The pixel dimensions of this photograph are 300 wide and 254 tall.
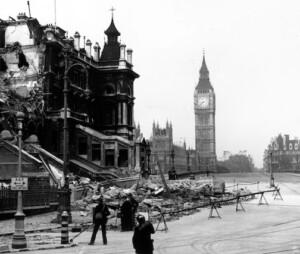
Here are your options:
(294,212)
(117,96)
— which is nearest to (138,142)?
(117,96)

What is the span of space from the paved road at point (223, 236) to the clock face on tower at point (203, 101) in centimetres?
16136

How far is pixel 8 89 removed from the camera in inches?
2000

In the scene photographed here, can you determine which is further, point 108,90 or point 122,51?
point 108,90

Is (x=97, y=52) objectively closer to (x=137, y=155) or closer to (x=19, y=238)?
(x=137, y=155)

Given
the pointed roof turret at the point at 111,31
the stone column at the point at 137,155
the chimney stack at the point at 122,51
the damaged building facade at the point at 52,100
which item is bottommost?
the stone column at the point at 137,155

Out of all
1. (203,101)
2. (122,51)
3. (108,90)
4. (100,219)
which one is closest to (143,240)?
(100,219)

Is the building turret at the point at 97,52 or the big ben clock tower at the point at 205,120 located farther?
the big ben clock tower at the point at 205,120

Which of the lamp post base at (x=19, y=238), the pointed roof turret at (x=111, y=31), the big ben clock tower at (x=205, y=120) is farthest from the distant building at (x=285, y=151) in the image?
the lamp post base at (x=19, y=238)

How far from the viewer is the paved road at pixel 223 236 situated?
15555 mm

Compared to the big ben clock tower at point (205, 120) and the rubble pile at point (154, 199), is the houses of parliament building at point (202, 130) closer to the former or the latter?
the big ben clock tower at point (205, 120)

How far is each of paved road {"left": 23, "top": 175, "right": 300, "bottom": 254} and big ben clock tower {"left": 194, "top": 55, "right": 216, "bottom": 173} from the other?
149596 mm

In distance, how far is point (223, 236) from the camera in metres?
18.7

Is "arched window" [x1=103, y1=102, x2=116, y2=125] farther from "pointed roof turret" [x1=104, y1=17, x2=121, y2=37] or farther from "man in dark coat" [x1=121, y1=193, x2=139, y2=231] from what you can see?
"man in dark coat" [x1=121, y1=193, x2=139, y2=231]

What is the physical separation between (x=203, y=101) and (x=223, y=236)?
566 ft
